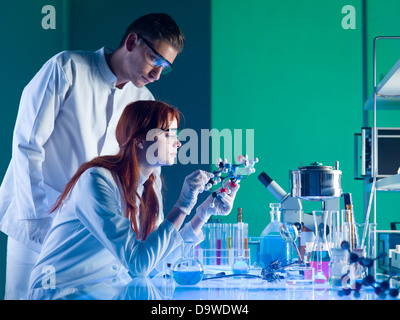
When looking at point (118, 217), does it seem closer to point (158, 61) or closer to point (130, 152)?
point (130, 152)

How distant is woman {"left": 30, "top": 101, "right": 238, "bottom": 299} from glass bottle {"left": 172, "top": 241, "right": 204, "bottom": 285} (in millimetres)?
104

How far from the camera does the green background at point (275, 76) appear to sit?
3.13 metres

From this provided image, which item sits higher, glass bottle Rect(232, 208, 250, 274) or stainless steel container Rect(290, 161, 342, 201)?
stainless steel container Rect(290, 161, 342, 201)

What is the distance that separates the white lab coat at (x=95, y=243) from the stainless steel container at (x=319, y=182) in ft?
1.51

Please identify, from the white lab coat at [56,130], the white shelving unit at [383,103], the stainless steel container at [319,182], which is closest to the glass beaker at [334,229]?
the stainless steel container at [319,182]

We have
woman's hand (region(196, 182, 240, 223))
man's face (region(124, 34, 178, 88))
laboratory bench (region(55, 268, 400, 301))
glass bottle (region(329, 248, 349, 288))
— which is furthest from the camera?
man's face (region(124, 34, 178, 88))

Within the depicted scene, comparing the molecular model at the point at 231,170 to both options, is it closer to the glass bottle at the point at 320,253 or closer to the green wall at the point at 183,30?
the glass bottle at the point at 320,253

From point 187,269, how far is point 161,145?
20.9 inches

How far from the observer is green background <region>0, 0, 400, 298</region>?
3127 millimetres

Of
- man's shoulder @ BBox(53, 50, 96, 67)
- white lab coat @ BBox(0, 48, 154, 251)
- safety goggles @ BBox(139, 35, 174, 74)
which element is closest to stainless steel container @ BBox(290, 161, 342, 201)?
safety goggles @ BBox(139, 35, 174, 74)

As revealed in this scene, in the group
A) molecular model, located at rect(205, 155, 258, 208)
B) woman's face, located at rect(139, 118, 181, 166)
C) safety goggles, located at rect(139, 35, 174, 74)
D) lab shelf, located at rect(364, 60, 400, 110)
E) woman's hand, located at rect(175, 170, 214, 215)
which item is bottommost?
woman's hand, located at rect(175, 170, 214, 215)

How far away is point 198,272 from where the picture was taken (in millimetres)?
1258

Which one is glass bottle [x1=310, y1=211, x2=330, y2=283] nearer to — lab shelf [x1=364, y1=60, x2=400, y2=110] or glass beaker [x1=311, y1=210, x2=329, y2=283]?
glass beaker [x1=311, y1=210, x2=329, y2=283]

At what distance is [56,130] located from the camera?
2.05 m
